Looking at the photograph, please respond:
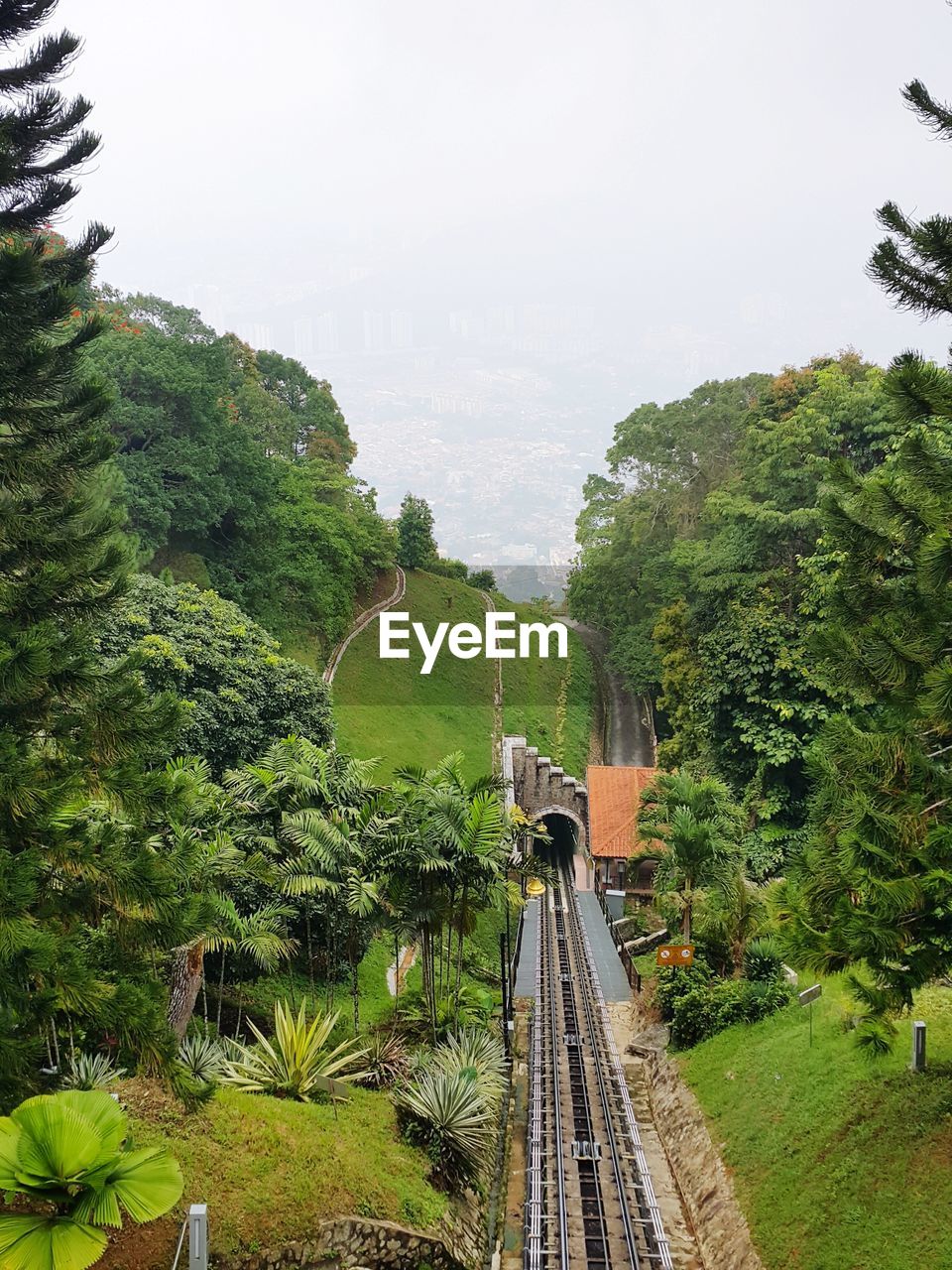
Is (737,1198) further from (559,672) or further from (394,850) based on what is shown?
(559,672)

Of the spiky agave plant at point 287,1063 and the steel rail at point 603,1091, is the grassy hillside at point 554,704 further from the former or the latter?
the spiky agave plant at point 287,1063

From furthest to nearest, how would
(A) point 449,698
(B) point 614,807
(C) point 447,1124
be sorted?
(A) point 449,698 < (B) point 614,807 < (C) point 447,1124

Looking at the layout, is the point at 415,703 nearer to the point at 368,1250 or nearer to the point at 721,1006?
→ the point at 721,1006

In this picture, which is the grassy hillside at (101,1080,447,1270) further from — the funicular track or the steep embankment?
the steep embankment

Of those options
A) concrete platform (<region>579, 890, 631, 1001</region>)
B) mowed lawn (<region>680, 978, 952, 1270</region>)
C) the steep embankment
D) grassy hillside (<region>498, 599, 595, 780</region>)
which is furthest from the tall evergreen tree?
mowed lawn (<region>680, 978, 952, 1270</region>)

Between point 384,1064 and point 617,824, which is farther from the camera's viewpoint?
point 617,824

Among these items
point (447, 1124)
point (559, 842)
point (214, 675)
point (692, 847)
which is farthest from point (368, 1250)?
point (559, 842)

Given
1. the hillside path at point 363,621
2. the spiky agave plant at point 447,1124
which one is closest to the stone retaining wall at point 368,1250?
the spiky agave plant at point 447,1124
